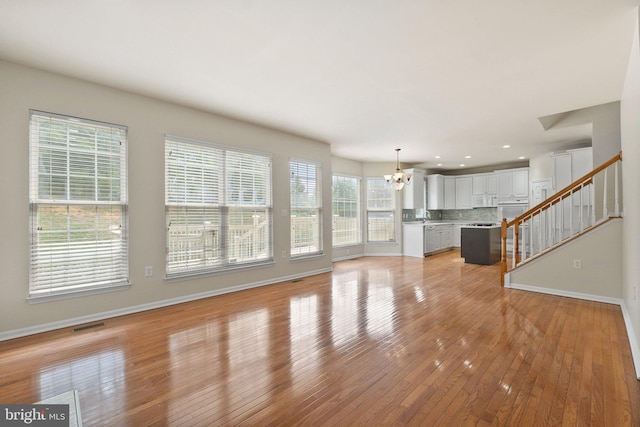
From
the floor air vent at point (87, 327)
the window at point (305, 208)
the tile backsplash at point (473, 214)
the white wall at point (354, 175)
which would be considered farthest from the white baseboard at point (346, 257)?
the floor air vent at point (87, 327)

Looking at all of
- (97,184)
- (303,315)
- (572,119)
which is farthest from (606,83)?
(97,184)

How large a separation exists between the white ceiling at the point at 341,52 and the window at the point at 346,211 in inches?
136

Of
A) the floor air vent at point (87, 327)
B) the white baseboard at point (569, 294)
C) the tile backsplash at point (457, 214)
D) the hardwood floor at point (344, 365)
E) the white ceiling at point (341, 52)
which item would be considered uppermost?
the white ceiling at point (341, 52)

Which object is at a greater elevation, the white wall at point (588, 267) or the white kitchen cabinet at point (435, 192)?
the white kitchen cabinet at point (435, 192)

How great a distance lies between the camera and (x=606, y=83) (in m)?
3.67

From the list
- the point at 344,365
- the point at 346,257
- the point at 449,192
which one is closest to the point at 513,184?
the point at 449,192

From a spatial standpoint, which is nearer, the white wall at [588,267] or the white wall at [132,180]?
the white wall at [132,180]

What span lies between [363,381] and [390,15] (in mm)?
2862

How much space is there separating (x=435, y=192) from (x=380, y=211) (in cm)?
242

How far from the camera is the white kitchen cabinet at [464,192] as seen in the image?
1011 cm

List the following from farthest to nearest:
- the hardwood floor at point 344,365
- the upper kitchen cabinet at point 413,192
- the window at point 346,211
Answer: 1. the upper kitchen cabinet at point 413,192
2. the window at point 346,211
3. the hardwood floor at point 344,365

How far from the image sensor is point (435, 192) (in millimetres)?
10062

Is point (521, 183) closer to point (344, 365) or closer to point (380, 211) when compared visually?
point (380, 211)

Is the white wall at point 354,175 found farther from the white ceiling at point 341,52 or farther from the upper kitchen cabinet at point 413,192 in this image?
the white ceiling at point 341,52
